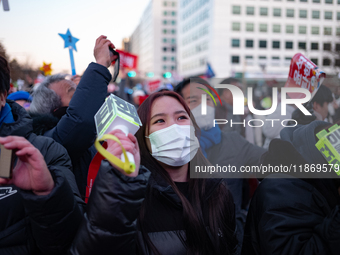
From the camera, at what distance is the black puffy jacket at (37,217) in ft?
3.95

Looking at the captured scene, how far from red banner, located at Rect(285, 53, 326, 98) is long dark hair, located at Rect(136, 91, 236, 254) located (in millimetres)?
1030

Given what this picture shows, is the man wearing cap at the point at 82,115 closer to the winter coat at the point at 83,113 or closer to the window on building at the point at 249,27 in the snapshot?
the winter coat at the point at 83,113

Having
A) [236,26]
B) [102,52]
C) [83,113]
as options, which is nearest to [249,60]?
[236,26]

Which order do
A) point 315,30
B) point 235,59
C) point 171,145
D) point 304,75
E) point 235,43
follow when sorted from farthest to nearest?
point 235,43 < point 235,59 < point 315,30 < point 304,75 < point 171,145

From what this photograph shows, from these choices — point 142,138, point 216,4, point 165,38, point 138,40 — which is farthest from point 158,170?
point 138,40

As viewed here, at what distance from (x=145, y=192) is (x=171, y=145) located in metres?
0.52

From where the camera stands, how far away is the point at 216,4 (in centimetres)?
5253

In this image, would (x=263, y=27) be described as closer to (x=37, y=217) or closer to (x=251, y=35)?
(x=251, y=35)

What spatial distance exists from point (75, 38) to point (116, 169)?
2.24m

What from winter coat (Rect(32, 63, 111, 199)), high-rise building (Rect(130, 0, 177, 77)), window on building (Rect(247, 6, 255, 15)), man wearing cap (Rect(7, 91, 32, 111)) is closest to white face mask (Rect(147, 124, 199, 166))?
winter coat (Rect(32, 63, 111, 199))

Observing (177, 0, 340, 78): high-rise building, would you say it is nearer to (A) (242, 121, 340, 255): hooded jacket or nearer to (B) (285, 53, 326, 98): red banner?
(B) (285, 53, 326, 98): red banner

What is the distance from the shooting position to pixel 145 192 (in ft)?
4.89

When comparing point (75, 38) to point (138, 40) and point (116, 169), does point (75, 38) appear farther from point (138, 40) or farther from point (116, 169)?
point (138, 40)

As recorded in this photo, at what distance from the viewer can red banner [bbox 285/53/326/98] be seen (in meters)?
2.24
